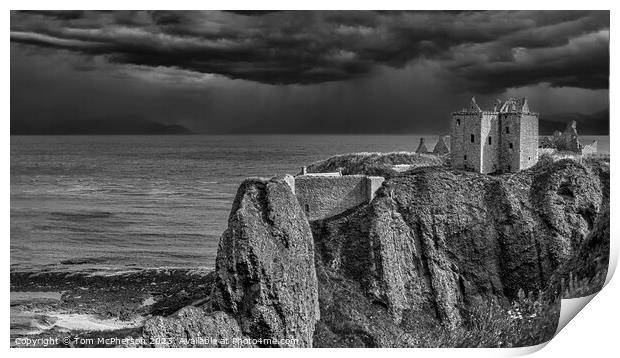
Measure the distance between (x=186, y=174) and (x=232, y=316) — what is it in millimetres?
4464

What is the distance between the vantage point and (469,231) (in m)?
28.5

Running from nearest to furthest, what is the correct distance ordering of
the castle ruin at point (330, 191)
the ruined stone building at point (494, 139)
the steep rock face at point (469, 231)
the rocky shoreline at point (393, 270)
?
the rocky shoreline at point (393, 270) → the castle ruin at point (330, 191) → the steep rock face at point (469, 231) → the ruined stone building at point (494, 139)

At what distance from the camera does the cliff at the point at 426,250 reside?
25.2 meters

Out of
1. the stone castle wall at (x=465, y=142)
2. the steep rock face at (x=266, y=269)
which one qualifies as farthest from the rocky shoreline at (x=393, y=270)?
the stone castle wall at (x=465, y=142)

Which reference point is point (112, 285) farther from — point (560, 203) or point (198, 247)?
point (560, 203)

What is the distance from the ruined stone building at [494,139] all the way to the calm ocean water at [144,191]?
2.20m

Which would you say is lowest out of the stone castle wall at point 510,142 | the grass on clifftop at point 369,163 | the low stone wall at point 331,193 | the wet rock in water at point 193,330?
the wet rock in water at point 193,330

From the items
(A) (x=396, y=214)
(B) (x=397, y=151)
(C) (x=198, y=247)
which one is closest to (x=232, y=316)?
(C) (x=198, y=247)

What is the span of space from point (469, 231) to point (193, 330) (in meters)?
8.83

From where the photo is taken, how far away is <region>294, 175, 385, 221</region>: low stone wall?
27484mm

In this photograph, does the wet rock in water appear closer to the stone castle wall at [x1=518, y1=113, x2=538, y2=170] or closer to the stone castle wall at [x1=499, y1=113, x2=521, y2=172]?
the stone castle wall at [x1=499, y1=113, x2=521, y2=172]

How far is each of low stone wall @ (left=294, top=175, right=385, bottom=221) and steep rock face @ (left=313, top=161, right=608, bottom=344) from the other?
251mm

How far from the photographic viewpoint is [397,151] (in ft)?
101

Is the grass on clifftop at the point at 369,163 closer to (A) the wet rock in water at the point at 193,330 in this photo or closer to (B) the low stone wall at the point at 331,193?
(B) the low stone wall at the point at 331,193
